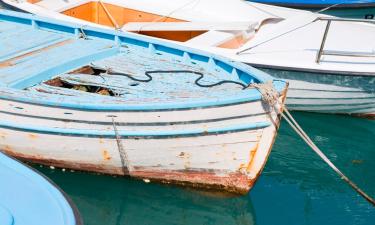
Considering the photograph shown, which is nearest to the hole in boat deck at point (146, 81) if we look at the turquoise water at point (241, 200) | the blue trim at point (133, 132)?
the blue trim at point (133, 132)

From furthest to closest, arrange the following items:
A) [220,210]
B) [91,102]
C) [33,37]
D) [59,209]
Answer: [33,37], [220,210], [91,102], [59,209]

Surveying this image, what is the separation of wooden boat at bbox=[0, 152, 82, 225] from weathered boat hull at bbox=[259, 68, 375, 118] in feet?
14.5

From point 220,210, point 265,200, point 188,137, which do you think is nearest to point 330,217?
point 265,200

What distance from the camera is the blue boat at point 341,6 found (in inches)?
388

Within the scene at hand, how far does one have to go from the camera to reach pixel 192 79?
21.0 feet

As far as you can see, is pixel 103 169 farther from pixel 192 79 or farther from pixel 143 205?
pixel 192 79

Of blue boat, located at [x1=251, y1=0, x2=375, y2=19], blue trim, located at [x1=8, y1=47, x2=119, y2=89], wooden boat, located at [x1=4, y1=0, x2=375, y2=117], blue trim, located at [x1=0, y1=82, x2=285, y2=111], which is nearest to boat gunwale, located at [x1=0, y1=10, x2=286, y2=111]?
blue trim, located at [x1=0, y1=82, x2=285, y2=111]

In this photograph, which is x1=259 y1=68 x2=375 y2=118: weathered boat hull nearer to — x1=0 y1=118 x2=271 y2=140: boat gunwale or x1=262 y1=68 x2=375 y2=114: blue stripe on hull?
x1=262 y1=68 x2=375 y2=114: blue stripe on hull

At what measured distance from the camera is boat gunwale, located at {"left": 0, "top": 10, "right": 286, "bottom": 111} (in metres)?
5.56

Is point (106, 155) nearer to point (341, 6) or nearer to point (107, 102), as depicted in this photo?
point (107, 102)

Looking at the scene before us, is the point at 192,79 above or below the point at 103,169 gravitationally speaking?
above

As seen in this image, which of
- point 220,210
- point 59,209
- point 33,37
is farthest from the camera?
point 33,37

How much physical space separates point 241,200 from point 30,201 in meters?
3.07

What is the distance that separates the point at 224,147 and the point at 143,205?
1.10 m
